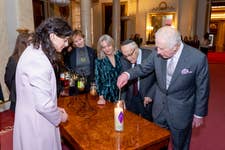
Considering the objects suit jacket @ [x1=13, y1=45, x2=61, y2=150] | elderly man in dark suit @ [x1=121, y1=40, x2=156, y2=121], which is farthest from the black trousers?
suit jacket @ [x1=13, y1=45, x2=61, y2=150]

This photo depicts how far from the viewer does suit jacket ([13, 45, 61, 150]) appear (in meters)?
1.29

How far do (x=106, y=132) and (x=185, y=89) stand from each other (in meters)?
0.78

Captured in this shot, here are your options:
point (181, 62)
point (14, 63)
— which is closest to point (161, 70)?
point (181, 62)

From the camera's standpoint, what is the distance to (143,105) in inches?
99.0

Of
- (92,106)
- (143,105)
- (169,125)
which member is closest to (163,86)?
(169,125)

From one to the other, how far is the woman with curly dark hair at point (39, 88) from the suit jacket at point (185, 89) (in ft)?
3.18

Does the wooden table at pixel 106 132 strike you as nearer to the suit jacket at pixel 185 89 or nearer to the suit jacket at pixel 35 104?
the suit jacket at pixel 35 104

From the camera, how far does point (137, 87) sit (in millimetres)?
2469

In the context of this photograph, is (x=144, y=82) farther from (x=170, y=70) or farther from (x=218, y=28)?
(x=218, y=28)

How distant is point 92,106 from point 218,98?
4085 millimetres

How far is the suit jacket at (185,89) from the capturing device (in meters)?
1.83

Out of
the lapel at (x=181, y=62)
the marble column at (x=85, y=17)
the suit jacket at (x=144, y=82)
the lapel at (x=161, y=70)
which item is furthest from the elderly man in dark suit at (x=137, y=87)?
the marble column at (x=85, y=17)

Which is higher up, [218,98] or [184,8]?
[184,8]

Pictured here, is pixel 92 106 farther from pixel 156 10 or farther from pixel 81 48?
pixel 156 10
